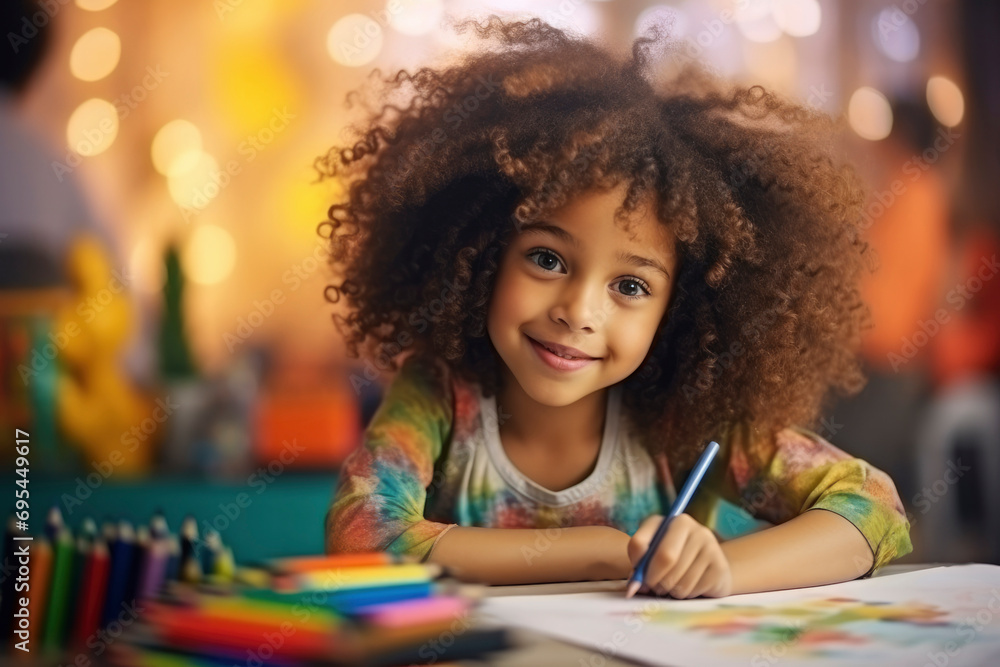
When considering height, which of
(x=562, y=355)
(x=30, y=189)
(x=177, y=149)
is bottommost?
(x=562, y=355)

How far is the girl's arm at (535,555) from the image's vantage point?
A: 834 millimetres

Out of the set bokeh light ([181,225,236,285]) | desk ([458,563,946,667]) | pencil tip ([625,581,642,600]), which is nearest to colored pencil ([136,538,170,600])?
desk ([458,563,946,667])

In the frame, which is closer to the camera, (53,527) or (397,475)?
(53,527)

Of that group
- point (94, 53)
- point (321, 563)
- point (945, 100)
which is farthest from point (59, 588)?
point (945, 100)

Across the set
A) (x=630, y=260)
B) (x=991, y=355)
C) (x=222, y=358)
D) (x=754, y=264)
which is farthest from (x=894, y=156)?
(x=222, y=358)

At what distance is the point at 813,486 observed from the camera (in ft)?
3.06

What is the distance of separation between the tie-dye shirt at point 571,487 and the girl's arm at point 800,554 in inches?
1.6

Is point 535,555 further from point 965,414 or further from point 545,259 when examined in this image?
point 965,414

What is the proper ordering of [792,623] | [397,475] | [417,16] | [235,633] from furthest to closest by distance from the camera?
[417,16], [397,475], [792,623], [235,633]

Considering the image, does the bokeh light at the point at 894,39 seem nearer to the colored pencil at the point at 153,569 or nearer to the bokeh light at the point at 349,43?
the bokeh light at the point at 349,43

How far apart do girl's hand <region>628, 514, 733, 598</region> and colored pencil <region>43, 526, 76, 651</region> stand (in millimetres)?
401

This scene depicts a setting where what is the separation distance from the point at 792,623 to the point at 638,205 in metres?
0.40

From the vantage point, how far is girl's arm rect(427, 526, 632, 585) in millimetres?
834

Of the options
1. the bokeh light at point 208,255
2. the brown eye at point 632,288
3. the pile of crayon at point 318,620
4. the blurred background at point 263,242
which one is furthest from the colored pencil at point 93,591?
the bokeh light at point 208,255
